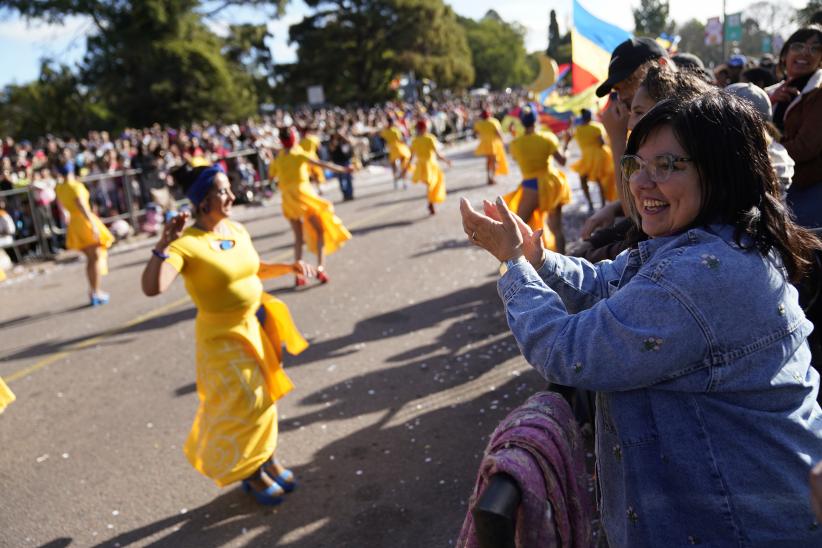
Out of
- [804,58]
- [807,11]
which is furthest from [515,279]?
[807,11]

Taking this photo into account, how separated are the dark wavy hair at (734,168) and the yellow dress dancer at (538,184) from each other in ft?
19.0

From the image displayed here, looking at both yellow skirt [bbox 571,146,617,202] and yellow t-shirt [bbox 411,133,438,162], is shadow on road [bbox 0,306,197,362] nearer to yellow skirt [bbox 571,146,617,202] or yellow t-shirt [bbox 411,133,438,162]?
yellow skirt [bbox 571,146,617,202]

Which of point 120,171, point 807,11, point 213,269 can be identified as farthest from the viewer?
point 807,11

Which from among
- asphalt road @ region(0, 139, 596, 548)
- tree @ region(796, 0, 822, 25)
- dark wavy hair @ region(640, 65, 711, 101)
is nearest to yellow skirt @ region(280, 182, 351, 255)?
asphalt road @ region(0, 139, 596, 548)

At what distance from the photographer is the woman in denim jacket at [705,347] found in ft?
4.67

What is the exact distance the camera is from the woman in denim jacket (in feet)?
4.67

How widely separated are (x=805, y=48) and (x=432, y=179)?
30.3 feet

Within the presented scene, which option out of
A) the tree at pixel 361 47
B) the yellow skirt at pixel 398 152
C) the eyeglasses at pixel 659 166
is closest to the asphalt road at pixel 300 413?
the eyeglasses at pixel 659 166

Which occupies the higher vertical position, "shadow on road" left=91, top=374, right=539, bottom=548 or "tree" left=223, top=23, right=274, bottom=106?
"tree" left=223, top=23, right=274, bottom=106

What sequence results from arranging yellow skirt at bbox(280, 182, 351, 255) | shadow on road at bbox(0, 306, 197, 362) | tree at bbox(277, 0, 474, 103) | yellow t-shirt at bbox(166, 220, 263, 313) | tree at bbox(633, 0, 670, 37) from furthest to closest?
tree at bbox(633, 0, 670, 37), tree at bbox(277, 0, 474, 103), yellow skirt at bbox(280, 182, 351, 255), shadow on road at bbox(0, 306, 197, 362), yellow t-shirt at bbox(166, 220, 263, 313)

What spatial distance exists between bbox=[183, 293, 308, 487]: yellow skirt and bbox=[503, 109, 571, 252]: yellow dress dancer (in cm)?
412

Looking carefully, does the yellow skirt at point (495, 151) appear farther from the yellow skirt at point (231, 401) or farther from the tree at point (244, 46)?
the tree at point (244, 46)

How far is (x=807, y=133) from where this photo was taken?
11.6ft

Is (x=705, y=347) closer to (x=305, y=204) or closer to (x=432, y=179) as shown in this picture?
(x=305, y=204)
